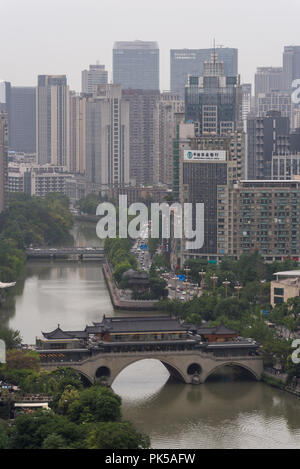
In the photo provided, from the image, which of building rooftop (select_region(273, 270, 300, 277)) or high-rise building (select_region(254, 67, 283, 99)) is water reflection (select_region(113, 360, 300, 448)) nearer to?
building rooftop (select_region(273, 270, 300, 277))

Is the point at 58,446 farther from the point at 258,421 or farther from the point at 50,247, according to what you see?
the point at 50,247

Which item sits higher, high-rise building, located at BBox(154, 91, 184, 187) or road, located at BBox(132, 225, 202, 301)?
high-rise building, located at BBox(154, 91, 184, 187)

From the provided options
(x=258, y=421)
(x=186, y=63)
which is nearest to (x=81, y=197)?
(x=186, y=63)

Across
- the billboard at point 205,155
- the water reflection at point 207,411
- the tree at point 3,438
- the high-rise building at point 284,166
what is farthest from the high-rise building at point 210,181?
the tree at point 3,438

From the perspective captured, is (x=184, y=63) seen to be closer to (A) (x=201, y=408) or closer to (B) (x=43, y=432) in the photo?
(A) (x=201, y=408)

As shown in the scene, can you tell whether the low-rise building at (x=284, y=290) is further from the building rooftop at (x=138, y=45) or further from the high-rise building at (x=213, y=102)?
the building rooftop at (x=138, y=45)

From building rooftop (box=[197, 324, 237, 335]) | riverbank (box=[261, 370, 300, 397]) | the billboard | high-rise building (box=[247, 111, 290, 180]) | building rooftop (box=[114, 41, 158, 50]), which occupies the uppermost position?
building rooftop (box=[114, 41, 158, 50])

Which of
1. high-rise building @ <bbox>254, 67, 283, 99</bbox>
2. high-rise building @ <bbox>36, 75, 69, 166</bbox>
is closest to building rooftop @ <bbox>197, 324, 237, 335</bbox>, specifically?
high-rise building @ <bbox>36, 75, 69, 166</bbox>
